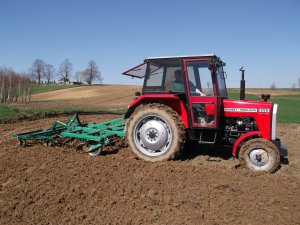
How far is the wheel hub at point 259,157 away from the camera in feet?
18.9

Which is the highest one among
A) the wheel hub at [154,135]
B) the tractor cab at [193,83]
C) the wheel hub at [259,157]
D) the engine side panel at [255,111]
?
the tractor cab at [193,83]

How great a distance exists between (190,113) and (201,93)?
0.46 m

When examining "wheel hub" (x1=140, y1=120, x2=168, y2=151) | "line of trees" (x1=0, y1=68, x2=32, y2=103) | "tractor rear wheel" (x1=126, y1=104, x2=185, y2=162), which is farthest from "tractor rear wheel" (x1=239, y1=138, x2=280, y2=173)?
"line of trees" (x1=0, y1=68, x2=32, y2=103)

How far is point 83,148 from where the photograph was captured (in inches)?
289

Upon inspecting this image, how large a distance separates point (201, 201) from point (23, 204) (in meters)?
2.44

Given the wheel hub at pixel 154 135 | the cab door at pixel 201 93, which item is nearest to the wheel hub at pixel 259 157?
the cab door at pixel 201 93

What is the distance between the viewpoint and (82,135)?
707 cm

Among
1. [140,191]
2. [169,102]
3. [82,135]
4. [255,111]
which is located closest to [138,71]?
[169,102]

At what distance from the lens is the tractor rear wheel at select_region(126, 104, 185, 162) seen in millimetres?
6207

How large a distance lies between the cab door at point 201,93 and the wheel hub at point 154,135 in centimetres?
64

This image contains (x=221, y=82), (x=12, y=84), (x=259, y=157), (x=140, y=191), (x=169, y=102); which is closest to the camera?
(x=140, y=191)

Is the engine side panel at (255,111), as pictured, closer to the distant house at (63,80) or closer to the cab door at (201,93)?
the cab door at (201,93)

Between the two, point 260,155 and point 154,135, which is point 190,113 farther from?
point 260,155

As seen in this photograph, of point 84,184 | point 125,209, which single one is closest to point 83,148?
point 84,184
